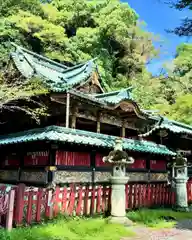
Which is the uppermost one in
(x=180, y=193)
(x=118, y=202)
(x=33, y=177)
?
(x=33, y=177)

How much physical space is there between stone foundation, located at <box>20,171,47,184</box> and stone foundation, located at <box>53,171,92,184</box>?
536 millimetres

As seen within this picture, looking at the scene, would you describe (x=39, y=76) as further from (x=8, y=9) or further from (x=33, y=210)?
(x=8, y=9)

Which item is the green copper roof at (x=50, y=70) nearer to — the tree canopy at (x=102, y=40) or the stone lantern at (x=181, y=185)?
the stone lantern at (x=181, y=185)

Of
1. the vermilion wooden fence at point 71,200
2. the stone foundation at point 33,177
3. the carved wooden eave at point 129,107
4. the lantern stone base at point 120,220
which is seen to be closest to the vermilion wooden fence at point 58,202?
the vermilion wooden fence at point 71,200

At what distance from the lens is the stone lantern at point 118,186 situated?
31.0 feet

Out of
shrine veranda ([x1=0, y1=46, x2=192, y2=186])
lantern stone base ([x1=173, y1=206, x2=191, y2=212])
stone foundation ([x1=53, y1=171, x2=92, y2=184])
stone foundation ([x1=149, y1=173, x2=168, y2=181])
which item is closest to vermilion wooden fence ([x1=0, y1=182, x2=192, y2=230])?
lantern stone base ([x1=173, y1=206, x2=191, y2=212])

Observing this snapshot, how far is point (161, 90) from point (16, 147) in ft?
93.9

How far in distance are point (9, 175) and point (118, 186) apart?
6773 mm

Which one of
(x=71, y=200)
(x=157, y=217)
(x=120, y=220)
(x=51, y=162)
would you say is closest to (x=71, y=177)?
(x=51, y=162)

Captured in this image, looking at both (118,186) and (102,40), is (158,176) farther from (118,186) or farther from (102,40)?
(102,40)

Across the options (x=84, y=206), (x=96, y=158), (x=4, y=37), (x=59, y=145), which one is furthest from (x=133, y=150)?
(x=4, y=37)

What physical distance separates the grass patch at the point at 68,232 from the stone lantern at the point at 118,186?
0.75 metres

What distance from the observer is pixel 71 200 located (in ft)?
31.0

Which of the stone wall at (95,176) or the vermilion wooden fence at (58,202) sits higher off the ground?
the stone wall at (95,176)
